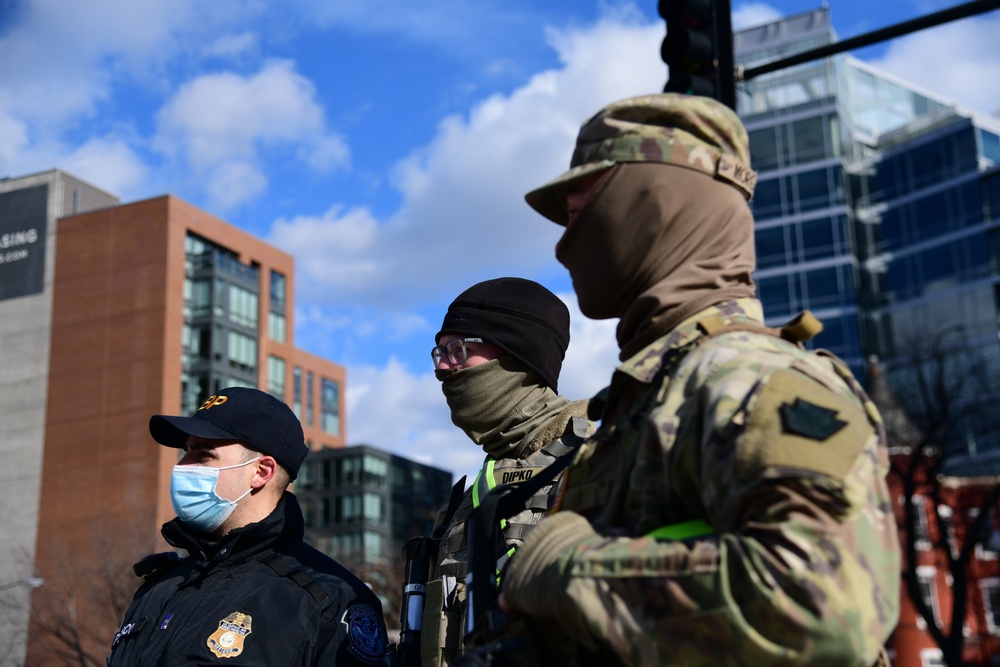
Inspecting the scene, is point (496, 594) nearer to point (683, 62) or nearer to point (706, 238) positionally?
point (706, 238)

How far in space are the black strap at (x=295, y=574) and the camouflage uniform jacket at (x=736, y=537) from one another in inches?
83.5

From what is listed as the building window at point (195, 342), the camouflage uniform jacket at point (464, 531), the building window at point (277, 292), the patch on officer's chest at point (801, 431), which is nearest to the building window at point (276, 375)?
the building window at point (277, 292)

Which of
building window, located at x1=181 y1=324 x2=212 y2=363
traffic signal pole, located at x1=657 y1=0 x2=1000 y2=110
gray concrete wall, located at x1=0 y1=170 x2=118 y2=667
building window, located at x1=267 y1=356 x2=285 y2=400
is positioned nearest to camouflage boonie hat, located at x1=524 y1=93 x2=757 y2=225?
traffic signal pole, located at x1=657 y1=0 x2=1000 y2=110

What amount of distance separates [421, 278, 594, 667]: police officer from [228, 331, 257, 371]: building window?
216 ft

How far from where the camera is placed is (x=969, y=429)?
164ft

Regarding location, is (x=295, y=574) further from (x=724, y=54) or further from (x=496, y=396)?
(x=724, y=54)

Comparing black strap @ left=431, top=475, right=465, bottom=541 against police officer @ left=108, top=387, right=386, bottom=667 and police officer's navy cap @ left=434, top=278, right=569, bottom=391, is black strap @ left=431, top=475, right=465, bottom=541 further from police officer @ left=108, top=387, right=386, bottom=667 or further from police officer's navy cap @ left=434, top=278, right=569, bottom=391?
police officer's navy cap @ left=434, top=278, right=569, bottom=391

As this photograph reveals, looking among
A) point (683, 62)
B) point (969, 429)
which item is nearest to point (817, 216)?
point (969, 429)

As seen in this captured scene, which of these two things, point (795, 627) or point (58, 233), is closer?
point (795, 627)

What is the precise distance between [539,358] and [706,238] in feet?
6.94

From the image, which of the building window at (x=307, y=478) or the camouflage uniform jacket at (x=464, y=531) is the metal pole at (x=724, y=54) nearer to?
the camouflage uniform jacket at (x=464, y=531)

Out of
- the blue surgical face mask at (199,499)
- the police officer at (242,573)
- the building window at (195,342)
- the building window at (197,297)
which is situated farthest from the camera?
the building window at (197,297)

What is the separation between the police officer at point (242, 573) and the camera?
4.24m

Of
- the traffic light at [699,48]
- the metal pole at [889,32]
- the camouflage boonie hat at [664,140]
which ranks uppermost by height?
the metal pole at [889,32]
